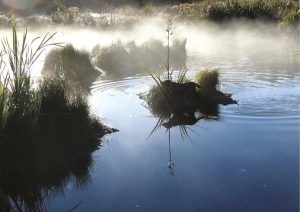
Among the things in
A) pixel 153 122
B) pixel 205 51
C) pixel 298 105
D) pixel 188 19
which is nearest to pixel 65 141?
pixel 153 122

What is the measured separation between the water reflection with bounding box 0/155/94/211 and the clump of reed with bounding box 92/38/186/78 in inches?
313

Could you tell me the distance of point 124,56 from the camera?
16250 millimetres

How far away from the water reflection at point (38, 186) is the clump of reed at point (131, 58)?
313 inches

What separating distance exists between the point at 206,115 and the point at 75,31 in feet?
52.6

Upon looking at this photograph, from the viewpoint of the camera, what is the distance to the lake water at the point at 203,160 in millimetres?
5160

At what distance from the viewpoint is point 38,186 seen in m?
5.70

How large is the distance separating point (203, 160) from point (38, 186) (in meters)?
2.35

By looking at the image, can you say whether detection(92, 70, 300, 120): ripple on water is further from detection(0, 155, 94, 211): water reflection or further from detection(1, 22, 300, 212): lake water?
detection(0, 155, 94, 211): water reflection

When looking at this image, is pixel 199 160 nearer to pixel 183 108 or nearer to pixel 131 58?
pixel 183 108

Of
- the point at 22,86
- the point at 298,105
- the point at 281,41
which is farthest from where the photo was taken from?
the point at 281,41

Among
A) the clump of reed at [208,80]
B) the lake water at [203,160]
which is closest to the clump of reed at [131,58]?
the lake water at [203,160]

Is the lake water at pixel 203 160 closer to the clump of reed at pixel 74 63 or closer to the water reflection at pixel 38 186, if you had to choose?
the water reflection at pixel 38 186

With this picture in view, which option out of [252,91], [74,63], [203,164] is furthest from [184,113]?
[74,63]

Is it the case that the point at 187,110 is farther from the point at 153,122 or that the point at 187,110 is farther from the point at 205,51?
the point at 205,51
